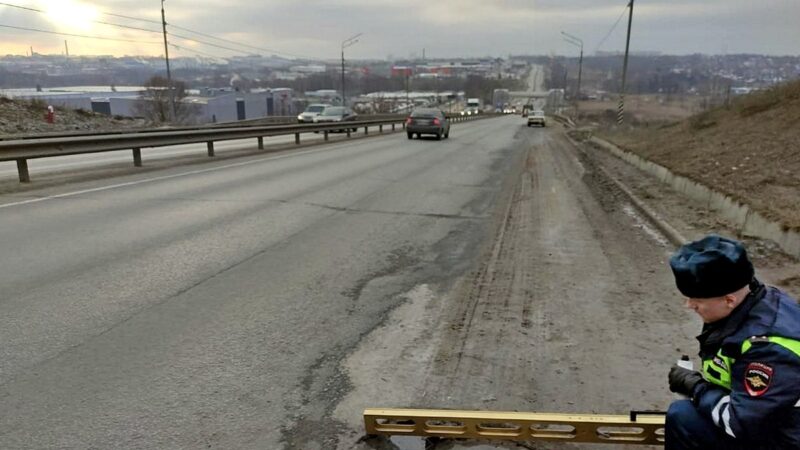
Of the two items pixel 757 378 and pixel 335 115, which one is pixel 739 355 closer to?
pixel 757 378

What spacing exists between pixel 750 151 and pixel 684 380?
11786 mm

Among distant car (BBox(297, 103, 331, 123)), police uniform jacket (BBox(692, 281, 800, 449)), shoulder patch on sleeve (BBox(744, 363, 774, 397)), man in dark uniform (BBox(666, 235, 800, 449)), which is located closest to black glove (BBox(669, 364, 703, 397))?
man in dark uniform (BBox(666, 235, 800, 449))

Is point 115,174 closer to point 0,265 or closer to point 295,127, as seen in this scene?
point 0,265

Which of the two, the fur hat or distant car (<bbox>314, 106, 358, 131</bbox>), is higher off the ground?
the fur hat

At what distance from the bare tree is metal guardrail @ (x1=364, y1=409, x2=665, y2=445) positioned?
55917mm

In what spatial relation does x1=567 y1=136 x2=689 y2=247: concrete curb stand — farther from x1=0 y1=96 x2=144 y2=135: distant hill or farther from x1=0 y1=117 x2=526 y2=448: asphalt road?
x1=0 y1=96 x2=144 y2=135: distant hill

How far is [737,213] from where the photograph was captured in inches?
323

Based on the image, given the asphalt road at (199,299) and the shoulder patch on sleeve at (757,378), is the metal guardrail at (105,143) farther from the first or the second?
the shoulder patch on sleeve at (757,378)

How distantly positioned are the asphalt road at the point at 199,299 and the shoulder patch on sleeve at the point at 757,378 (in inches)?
81.4

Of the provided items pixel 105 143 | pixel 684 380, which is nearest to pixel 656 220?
pixel 684 380

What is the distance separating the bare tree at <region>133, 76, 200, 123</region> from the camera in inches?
2231

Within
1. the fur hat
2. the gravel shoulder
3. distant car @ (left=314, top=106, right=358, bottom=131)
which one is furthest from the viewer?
distant car @ (left=314, top=106, right=358, bottom=131)

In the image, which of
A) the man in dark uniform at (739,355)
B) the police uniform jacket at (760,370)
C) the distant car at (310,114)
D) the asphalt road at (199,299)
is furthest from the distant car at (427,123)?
the police uniform jacket at (760,370)

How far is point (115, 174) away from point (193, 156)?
189 inches
